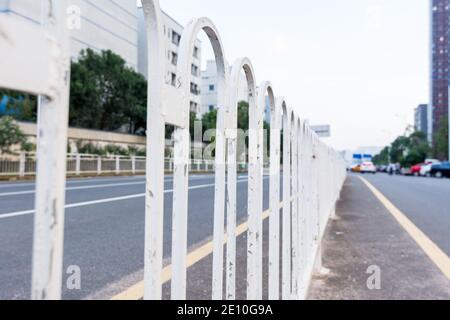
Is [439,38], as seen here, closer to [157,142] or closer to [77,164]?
[77,164]

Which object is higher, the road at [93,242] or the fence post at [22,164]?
the fence post at [22,164]

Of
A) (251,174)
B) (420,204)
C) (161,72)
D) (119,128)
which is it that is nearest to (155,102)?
(161,72)

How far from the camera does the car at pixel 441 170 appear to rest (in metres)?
28.5

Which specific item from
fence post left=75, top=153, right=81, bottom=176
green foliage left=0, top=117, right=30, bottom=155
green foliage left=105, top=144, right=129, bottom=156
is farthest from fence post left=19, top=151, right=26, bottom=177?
green foliage left=105, top=144, right=129, bottom=156

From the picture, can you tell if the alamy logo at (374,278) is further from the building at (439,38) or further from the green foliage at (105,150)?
the building at (439,38)

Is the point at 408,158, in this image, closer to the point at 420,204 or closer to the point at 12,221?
the point at 420,204

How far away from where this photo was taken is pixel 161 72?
77cm

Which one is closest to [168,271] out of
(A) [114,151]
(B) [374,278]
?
(B) [374,278]

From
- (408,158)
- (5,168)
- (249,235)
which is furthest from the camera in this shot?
(408,158)

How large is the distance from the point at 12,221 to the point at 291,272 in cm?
432

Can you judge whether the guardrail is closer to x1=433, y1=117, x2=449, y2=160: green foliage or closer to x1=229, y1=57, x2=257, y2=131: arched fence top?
x1=229, y1=57, x2=257, y2=131: arched fence top

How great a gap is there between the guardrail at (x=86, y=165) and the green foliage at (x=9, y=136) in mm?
393

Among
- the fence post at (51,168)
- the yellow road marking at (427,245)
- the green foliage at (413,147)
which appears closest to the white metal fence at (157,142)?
the fence post at (51,168)

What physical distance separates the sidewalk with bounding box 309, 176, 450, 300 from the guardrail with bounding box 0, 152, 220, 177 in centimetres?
651
